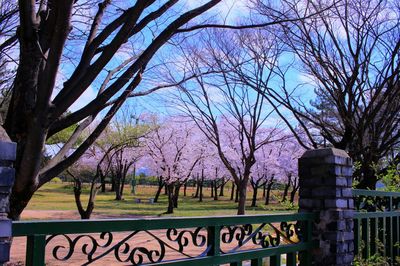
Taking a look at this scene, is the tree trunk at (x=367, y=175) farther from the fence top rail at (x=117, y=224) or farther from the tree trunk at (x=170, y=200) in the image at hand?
the tree trunk at (x=170, y=200)

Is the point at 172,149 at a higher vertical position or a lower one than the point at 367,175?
higher

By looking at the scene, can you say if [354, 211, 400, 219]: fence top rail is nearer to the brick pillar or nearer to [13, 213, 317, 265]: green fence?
the brick pillar

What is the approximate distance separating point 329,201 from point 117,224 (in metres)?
2.46

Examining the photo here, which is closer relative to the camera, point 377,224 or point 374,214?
point 374,214

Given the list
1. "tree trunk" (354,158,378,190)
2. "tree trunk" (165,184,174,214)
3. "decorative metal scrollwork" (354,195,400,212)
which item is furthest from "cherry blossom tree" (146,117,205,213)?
"decorative metal scrollwork" (354,195,400,212)

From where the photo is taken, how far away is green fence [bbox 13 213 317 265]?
7.30ft

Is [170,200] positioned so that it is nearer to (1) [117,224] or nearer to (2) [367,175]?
(2) [367,175]

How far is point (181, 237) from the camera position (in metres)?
2.88

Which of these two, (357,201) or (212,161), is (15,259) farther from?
(212,161)

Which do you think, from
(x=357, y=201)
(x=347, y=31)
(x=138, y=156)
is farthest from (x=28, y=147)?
(x=138, y=156)

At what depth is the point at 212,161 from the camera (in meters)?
40.7

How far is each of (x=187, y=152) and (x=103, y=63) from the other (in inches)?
1221

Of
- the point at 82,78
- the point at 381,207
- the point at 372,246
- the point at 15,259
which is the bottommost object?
the point at 15,259

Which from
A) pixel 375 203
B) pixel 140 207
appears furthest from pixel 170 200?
pixel 375 203
